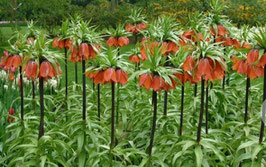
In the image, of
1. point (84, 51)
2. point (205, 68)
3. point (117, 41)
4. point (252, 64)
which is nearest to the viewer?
point (205, 68)

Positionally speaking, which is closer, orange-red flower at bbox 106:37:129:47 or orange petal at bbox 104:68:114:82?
orange petal at bbox 104:68:114:82

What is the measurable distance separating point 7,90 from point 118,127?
1734 millimetres

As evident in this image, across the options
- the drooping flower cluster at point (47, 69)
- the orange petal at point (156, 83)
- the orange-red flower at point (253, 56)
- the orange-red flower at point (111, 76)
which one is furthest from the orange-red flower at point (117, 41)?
the orange-red flower at point (253, 56)

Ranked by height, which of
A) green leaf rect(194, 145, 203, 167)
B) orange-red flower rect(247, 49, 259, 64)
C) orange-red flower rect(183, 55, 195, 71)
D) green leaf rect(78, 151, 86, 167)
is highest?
orange-red flower rect(247, 49, 259, 64)

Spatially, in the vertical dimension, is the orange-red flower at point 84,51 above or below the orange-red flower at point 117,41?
below

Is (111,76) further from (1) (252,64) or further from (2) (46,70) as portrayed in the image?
(1) (252,64)

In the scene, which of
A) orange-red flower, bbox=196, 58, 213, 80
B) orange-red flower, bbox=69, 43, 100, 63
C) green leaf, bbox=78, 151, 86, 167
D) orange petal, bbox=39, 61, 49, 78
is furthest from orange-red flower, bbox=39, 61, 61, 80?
orange-red flower, bbox=196, 58, 213, 80

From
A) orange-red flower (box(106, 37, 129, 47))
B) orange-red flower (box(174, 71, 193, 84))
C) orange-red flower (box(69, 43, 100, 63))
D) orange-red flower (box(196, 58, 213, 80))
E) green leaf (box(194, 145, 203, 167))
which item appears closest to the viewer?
orange-red flower (box(196, 58, 213, 80))

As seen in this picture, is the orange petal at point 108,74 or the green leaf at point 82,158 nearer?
the orange petal at point 108,74

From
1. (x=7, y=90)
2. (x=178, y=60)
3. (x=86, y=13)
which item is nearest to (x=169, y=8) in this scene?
(x=86, y=13)

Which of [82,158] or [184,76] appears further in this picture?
[82,158]

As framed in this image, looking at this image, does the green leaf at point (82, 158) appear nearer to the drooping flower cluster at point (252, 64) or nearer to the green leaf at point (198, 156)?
the green leaf at point (198, 156)

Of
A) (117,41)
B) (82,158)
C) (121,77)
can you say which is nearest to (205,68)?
(121,77)

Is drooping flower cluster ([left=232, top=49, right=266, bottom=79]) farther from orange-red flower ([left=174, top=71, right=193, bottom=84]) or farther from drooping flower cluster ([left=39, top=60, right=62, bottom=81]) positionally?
drooping flower cluster ([left=39, top=60, right=62, bottom=81])
